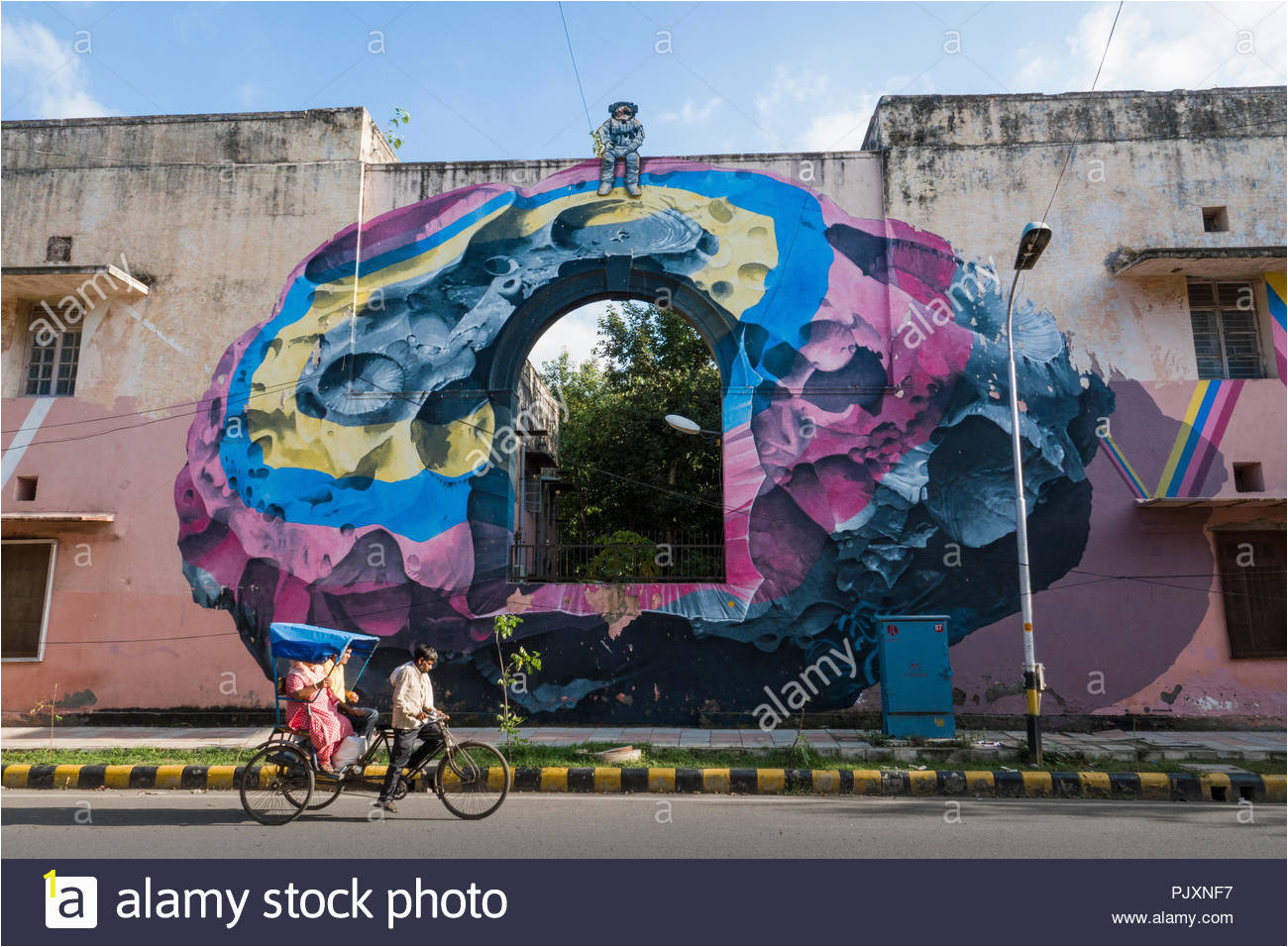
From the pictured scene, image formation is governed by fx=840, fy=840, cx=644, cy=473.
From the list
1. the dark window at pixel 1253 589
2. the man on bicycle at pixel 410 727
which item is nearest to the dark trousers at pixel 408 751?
the man on bicycle at pixel 410 727

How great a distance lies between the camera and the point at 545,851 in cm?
570

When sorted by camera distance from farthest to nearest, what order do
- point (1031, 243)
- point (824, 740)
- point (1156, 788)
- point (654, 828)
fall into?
point (824, 740)
point (1031, 243)
point (1156, 788)
point (654, 828)

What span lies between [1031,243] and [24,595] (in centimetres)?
1416

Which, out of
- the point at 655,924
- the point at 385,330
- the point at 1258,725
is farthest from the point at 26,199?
the point at 1258,725

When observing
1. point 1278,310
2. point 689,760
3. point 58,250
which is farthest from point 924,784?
point 58,250

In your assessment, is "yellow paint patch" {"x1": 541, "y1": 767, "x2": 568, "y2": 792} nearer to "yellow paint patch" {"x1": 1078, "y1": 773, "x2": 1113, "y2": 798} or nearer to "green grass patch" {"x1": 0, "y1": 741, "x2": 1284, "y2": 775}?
"green grass patch" {"x1": 0, "y1": 741, "x2": 1284, "y2": 775}

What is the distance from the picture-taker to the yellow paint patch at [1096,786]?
8.06m

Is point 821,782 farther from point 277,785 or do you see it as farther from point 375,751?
point 277,785

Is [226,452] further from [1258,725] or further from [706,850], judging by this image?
[1258,725]

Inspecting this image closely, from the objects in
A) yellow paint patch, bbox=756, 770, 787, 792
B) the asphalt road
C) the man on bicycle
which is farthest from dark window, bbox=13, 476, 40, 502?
yellow paint patch, bbox=756, 770, 787, 792

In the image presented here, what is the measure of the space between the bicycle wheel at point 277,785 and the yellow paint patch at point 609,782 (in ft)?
8.92

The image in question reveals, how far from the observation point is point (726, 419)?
11891 millimetres

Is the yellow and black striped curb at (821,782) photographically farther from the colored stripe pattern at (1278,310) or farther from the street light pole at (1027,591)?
the colored stripe pattern at (1278,310)

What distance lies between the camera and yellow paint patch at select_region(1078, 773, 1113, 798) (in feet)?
26.5
